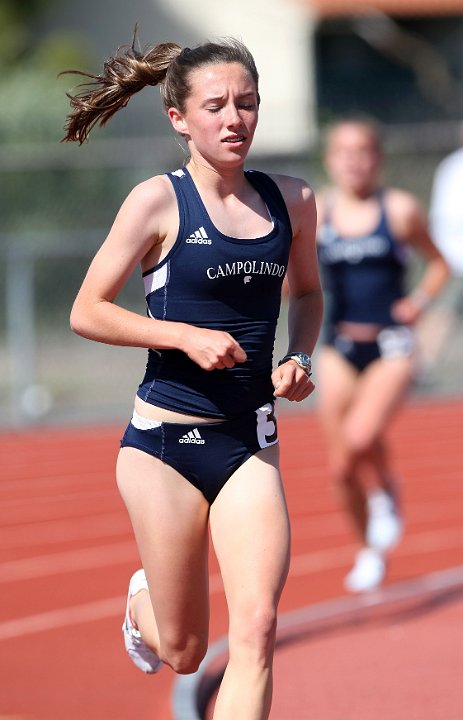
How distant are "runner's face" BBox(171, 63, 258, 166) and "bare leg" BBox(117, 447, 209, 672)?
3.28 feet

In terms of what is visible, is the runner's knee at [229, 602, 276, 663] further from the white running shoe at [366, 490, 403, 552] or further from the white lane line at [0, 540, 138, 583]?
the white lane line at [0, 540, 138, 583]

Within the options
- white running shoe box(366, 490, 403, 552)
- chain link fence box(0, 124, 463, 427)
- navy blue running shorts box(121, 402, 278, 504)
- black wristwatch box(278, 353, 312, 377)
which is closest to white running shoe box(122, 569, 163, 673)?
navy blue running shorts box(121, 402, 278, 504)

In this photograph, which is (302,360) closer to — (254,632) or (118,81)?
A: (254,632)

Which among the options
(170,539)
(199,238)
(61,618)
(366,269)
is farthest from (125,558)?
(199,238)

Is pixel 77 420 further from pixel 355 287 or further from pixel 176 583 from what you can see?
pixel 176 583

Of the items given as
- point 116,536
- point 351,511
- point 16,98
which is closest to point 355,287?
point 351,511

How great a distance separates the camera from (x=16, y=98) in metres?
23.0

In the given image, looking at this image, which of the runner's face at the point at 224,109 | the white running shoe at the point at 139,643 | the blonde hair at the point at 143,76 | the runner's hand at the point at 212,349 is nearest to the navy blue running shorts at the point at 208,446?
the runner's hand at the point at 212,349

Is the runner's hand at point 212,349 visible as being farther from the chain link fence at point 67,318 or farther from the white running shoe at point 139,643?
the chain link fence at point 67,318

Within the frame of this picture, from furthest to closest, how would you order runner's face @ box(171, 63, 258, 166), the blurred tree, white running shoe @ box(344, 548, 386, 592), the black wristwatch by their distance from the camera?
the blurred tree < white running shoe @ box(344, 548, 386, 592) < the black wristwatch < runner's face @ box(171, 63, 258, 166)

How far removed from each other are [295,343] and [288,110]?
69.5 ft

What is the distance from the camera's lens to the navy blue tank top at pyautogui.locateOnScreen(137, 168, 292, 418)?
416cm

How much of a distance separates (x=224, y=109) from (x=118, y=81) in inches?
20.0

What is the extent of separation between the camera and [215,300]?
421 cm
